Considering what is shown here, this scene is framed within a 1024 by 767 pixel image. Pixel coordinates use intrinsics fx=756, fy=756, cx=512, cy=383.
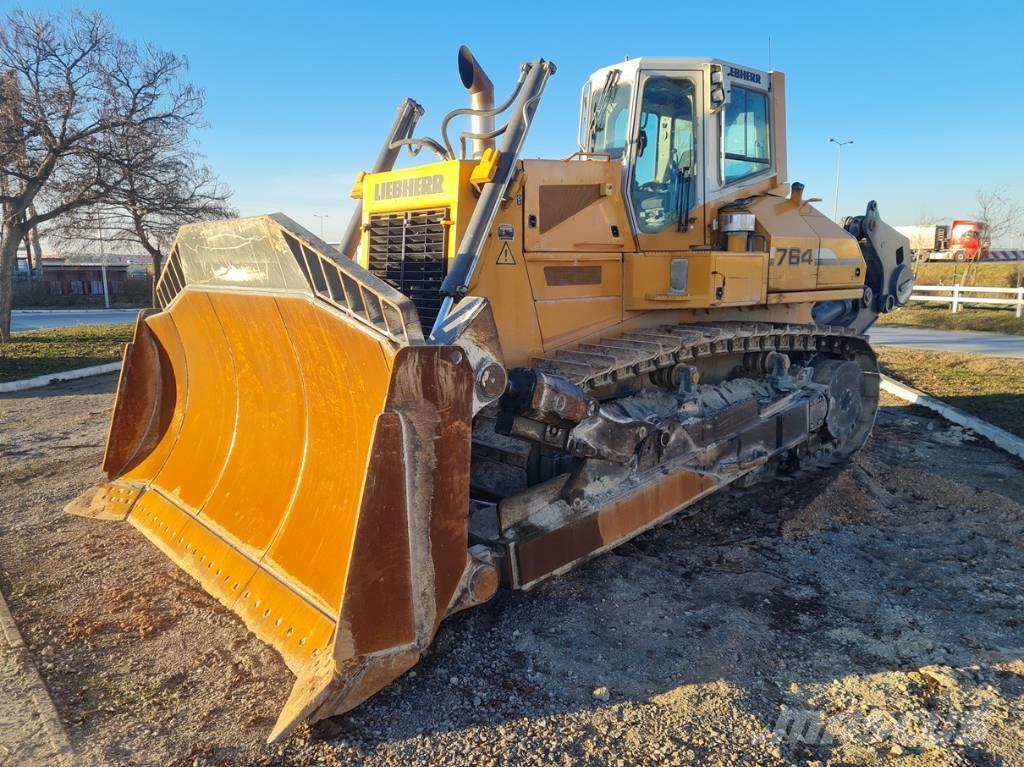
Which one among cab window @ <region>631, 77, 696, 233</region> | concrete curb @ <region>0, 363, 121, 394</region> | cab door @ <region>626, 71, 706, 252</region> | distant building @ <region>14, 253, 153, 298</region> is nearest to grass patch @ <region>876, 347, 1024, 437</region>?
cab door @ <region>626, 71, 706, 252</region>

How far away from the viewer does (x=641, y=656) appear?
3.79 m

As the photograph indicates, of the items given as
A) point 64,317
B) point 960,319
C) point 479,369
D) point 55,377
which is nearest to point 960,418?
point 479,369

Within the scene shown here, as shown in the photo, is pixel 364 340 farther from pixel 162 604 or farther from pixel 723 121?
pixel 723 121

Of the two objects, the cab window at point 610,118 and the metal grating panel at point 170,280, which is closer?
the metal grating panel at point 170,280

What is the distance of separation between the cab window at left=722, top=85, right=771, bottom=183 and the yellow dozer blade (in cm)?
351

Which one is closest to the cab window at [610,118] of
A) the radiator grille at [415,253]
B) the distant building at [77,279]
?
the radiator grille at [415,253]

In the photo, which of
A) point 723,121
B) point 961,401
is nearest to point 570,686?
point 723,121

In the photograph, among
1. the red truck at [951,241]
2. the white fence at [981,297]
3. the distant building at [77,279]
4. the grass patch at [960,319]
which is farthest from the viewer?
the distant building at [77,279]

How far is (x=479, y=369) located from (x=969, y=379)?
36.8 ft

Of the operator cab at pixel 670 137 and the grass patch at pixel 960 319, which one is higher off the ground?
the operator cab at pixel 670 137

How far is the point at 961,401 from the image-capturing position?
33.4ft

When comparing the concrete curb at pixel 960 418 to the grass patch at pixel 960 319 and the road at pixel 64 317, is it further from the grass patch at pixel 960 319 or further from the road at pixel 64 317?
the road at pixel 64 317

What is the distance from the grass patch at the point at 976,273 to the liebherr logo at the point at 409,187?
2896 centimetres

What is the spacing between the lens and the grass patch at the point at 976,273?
2912cm
